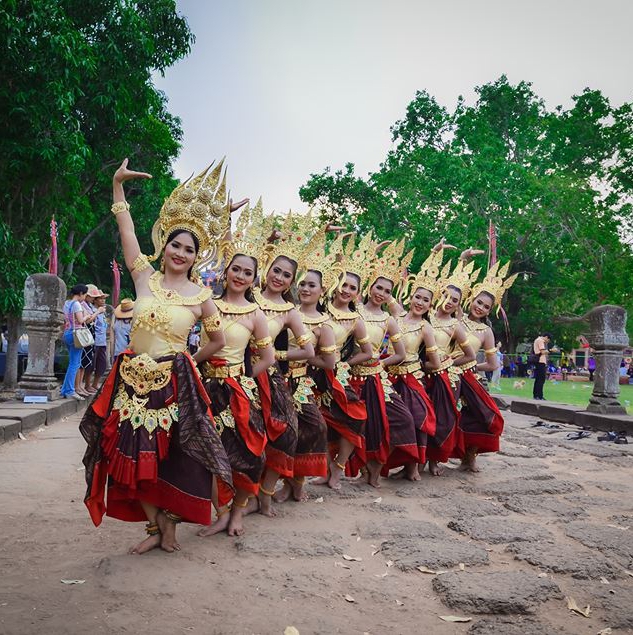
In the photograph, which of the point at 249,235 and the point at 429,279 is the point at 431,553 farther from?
the point at 429,279

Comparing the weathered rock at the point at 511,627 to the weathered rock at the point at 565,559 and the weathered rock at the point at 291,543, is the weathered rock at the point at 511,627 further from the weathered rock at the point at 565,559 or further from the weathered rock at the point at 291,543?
the weathered rock at the point at 291,543

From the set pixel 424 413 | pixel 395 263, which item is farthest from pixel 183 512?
pixel 395 263

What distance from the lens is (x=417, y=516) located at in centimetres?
478

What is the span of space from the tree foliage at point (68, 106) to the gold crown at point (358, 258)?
19.6 ft

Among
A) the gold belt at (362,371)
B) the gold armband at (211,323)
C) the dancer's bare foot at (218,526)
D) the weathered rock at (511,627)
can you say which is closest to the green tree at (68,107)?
the gold belt at (362,371)

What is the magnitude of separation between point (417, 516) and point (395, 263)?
2518 mm

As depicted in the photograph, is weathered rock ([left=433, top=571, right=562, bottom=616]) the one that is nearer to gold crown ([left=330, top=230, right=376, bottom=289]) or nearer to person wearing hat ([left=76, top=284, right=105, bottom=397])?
gold crown ([left=330, top=230, right=376, bottom=289])

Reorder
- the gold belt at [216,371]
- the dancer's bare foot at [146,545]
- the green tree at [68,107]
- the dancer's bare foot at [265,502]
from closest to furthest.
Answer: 1. the dancer's bare foot at [146,545]
2. the gold belt at [216,371]
3. the dancer's bare foot at [265,502]
4. the green tree at [68,107]

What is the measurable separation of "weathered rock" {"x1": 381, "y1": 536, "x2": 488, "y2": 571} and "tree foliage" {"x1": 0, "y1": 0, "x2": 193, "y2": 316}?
8120mm

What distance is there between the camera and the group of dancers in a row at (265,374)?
140 inches

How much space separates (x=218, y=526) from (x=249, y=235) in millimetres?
2024

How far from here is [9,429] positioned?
7.00 metres

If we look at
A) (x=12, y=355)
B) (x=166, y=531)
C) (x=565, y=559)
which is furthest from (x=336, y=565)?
(x=12, y=355)

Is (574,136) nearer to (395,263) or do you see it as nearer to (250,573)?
(395,263)
